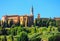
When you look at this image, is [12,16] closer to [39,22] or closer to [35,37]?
[39,22]

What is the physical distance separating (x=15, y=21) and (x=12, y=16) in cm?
377

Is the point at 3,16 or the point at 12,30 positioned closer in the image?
the point at 12,30

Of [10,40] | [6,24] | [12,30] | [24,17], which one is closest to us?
[10,40]

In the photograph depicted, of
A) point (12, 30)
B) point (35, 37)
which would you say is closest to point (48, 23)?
point (12, 30)

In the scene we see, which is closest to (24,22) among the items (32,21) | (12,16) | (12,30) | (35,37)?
(32,21)

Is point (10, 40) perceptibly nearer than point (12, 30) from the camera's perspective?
Yes

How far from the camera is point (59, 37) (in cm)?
3581

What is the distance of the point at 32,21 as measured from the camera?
5756 cm

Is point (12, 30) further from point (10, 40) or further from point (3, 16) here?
point (3, 16)

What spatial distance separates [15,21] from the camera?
59.4 meters

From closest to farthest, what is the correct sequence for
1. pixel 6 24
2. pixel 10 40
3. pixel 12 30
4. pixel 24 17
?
1. pixel 10 40
2. pixel 12 30
3. pixel 6 24
4. pixel 24 17

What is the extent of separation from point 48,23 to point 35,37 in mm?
21625

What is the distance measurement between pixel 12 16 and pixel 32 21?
272 inches

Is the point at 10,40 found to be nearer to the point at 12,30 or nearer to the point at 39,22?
the point at 12,30
